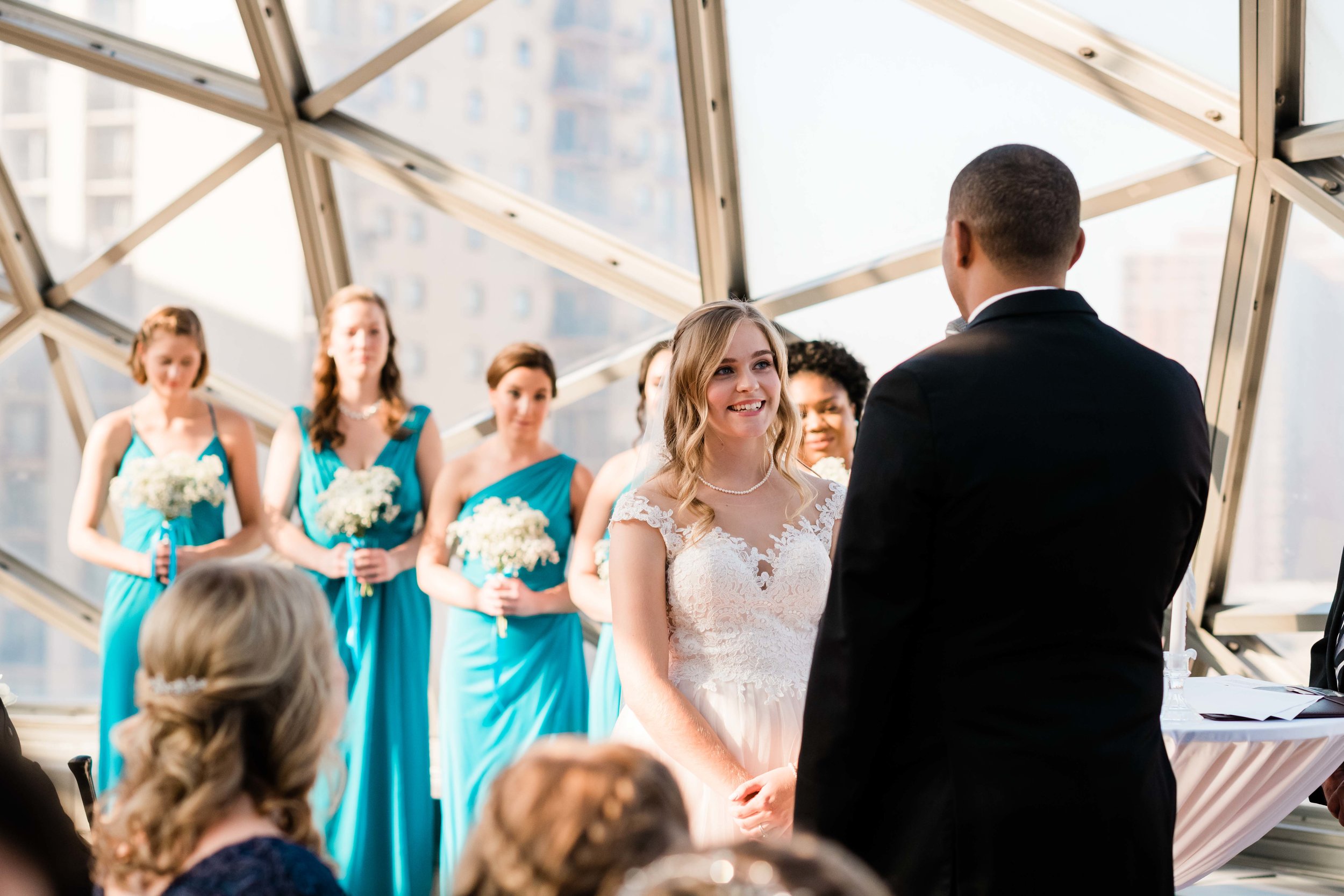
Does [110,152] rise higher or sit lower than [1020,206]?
higher

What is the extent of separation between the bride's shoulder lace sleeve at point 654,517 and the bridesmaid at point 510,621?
2.52 meters

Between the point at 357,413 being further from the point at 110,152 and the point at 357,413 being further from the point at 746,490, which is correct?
the point at 110,152

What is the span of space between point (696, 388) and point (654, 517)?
405 millimetres

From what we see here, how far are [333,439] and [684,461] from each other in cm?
327

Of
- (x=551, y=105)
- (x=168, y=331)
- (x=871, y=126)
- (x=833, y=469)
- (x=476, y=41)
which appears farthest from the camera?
(x=551, y=105)

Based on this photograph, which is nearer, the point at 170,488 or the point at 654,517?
the point at 654,517

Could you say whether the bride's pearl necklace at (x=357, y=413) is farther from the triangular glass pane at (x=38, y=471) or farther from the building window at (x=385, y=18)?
the triangular glass pane at (x=38, y=471)

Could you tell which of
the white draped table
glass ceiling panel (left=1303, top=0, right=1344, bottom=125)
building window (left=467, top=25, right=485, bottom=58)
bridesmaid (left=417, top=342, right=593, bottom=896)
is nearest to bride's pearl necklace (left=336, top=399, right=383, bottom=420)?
bridesmaid (left=417, top=342, right=593, bottom=896)

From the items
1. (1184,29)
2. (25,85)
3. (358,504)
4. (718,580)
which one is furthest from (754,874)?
(25,85)

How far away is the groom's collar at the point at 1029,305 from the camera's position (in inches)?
89.1

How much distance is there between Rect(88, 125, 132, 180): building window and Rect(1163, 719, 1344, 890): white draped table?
7974mm

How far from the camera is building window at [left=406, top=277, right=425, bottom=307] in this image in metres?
8.05

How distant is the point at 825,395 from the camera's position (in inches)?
214

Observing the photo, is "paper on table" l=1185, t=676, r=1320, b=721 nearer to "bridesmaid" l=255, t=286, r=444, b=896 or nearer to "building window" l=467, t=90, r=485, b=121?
"bridesmaid" l=255, t=286, r=444, b=896
